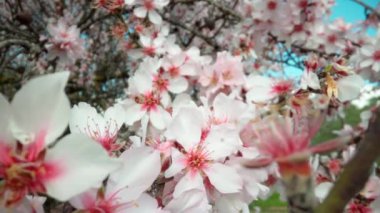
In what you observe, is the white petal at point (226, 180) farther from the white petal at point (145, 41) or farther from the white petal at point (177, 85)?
the white petal at point (145, 41)

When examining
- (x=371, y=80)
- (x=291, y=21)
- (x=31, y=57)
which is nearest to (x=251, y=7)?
(x=291, y=21)

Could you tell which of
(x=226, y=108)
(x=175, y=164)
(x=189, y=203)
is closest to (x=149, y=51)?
(x=226, y=108)

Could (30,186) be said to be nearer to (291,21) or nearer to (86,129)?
(86,129)

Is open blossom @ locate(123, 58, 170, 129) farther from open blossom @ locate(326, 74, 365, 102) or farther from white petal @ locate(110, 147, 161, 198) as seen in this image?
white petal @ locate(110, 147, 161, 198)

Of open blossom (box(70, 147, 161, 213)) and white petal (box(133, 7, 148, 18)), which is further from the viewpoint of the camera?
white petal (box(133, 7, 148, 18))

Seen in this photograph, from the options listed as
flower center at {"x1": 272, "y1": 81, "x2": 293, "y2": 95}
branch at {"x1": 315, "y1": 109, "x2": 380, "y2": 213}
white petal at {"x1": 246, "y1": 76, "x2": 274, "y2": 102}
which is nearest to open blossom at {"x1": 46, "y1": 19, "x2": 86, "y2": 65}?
white petal at {"x1": 246, "y1": 76, "x2": 274, "y2": 102}
